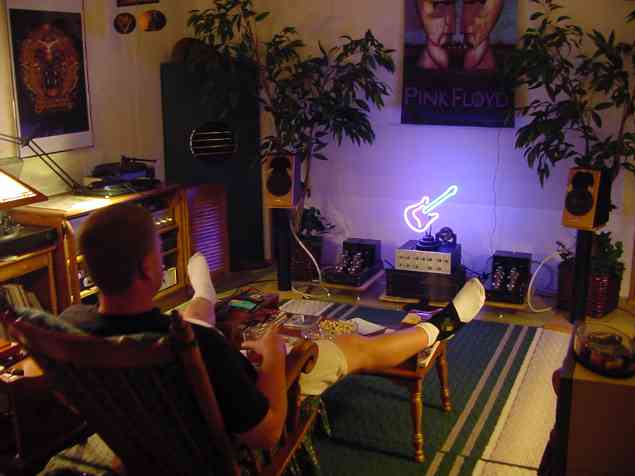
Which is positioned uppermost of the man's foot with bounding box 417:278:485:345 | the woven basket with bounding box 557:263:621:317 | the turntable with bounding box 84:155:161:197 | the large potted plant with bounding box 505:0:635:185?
the large potted plant with bounding box 505:0:635:185

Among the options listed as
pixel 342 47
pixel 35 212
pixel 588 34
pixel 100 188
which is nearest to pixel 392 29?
pixel 342 47

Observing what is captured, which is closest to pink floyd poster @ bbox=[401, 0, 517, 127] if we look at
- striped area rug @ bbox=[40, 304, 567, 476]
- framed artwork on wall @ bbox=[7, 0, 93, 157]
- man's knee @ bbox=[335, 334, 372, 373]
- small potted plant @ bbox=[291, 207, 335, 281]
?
small potted plant @ bbox=[291, 207, 335, 281]

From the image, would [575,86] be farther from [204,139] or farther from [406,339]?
[204,139]

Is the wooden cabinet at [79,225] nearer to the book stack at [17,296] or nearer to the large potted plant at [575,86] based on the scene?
the book stack at [17,296]

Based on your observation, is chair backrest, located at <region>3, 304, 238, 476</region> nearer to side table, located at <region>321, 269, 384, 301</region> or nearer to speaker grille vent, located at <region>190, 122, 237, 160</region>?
side table, located at <region>321, 269, 384, 301</region>

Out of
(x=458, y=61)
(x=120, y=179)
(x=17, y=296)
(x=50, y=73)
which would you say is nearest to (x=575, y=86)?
(x=458, y=61)

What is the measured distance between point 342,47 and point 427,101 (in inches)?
25.6

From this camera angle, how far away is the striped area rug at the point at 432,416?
2.65 m

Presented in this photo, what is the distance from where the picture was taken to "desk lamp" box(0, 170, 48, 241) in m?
3.32

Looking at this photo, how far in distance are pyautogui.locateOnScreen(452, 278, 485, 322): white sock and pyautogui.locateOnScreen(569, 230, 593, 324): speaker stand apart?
4.17 ft

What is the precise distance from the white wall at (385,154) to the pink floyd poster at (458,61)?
0.11m

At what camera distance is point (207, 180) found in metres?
4.82

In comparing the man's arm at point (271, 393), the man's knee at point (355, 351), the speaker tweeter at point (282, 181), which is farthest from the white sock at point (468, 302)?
the speaker tweeter at point (282, 181)

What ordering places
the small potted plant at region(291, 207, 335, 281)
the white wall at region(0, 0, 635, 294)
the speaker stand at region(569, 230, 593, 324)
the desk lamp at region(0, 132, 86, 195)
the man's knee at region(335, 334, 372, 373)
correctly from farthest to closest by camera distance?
1. the small potted plant at region(291, 207, 335, 281)
2. the white wall at region(0, 0, 635, 294)
3. the speaker stand at region(569, 230, 593, 324)
4. the desk lamp at region(0, 132, 86, 195)
5. the man's knee at region(335, 334, 372, 373)
